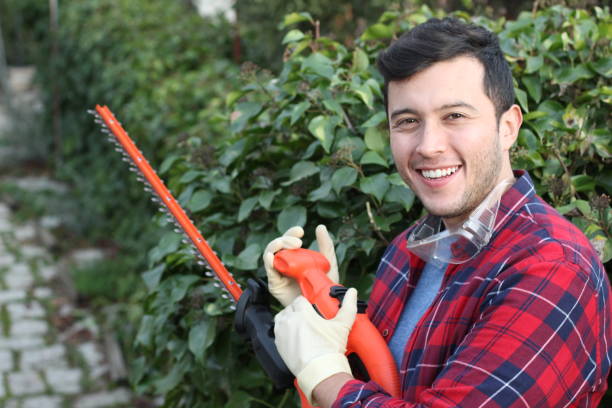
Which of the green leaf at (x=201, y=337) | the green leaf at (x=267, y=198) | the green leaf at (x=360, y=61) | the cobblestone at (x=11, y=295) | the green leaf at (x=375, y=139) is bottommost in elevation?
the cobblestone at (x=11, y=295)

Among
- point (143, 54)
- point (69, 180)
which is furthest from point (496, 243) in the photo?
point (69, 180)

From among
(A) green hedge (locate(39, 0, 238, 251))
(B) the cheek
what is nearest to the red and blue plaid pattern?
(B) the cheek

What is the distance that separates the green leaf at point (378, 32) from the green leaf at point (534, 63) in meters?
0.53

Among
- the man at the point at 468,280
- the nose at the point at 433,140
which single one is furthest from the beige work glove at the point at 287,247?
the nose at the point at 433,140

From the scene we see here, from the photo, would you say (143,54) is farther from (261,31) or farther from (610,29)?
(610,29)

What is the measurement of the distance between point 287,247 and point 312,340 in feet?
1.14

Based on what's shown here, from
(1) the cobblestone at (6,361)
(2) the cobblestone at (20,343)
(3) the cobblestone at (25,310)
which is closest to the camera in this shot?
(1) the cobblestone at (6,361)

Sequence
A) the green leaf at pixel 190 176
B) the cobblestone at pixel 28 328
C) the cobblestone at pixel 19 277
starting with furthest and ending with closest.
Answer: the cobblestone at pixel 19 277 → the cobblestone at pixel 28 328 → the green leaf at pixel 190 176

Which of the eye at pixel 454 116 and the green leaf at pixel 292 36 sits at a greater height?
the eye at pixel 454 116

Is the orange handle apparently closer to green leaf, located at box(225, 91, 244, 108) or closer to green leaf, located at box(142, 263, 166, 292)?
green leaf, located at box(142, 263, 166, 292)

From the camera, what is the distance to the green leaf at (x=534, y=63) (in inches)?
86.1

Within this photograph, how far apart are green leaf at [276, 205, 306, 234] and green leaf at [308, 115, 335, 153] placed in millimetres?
196

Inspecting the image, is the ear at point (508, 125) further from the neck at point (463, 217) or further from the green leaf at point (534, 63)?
the green leaf at point (534, 63)

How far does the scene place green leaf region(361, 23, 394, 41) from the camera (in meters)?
2.54
